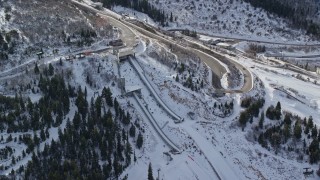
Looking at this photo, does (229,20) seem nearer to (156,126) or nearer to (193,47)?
(193,47)

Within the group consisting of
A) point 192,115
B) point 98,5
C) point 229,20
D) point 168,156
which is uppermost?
point 98,5

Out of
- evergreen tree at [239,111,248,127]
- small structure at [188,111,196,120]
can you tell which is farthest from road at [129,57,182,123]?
evergreen tree at [239,111,248,127]

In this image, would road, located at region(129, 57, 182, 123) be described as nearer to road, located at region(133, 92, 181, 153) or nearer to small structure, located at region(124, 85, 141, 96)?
small structure, located at region(124, 85, 141, 96)

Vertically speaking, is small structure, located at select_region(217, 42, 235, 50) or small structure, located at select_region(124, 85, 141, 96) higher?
small structure, located at select_region(124, 85, 141, 96)

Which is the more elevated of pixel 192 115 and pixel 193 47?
pixel 193 47

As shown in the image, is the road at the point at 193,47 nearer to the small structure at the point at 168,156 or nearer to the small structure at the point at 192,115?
the small structure at the point at 192,115

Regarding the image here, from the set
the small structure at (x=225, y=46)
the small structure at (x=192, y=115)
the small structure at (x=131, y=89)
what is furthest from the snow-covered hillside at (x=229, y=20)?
the small structure at (x=192, y=115)

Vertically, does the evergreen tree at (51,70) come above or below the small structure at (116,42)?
below

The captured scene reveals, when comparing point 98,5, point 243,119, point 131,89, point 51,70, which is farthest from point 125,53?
point 98,5

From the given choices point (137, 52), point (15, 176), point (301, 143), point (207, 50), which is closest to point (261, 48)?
point (207, 50)

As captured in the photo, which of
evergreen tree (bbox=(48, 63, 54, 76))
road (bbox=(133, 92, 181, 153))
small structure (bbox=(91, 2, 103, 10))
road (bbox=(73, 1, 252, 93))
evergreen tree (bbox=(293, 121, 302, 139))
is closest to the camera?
road (bbox=(133, 92, 181, 153))

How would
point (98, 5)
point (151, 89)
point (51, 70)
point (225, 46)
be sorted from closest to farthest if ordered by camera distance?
point (51, 70)
point (151, 89)
point (225, 46)
point (98, 5)

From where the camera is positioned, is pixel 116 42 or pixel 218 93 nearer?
pixel 218 93
